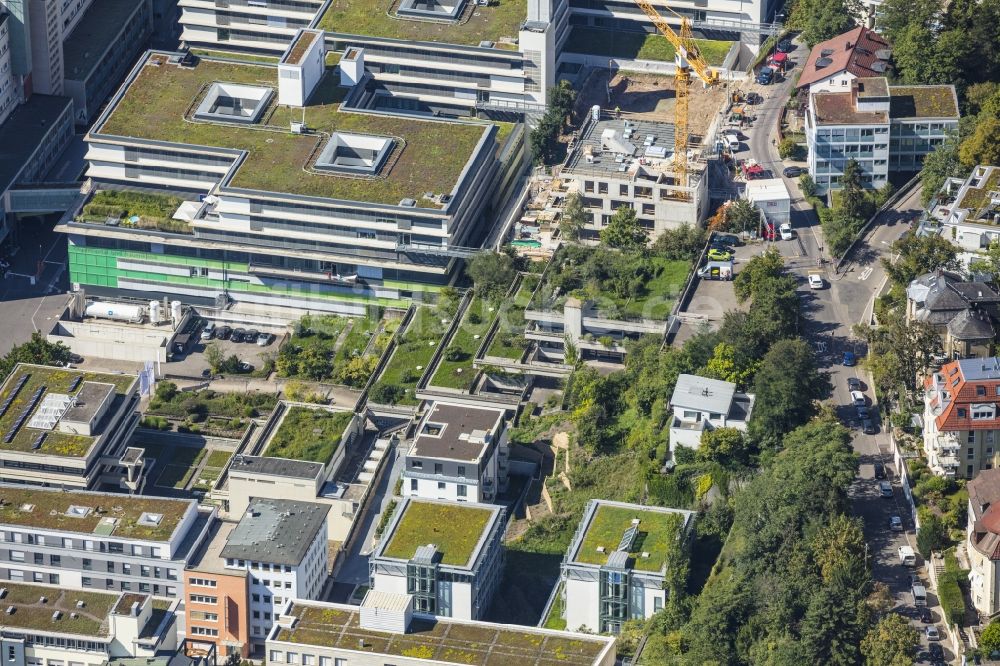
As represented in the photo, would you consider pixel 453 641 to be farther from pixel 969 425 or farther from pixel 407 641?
pixel 969 425

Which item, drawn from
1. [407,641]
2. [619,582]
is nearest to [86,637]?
[407,641]

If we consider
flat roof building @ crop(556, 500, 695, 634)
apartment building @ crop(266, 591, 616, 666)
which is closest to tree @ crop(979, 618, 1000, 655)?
flat roof building @ crop(556, 500, 695, 634)

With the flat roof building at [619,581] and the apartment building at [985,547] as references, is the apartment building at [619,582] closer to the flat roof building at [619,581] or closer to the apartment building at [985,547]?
the flat roof building at [619,581]

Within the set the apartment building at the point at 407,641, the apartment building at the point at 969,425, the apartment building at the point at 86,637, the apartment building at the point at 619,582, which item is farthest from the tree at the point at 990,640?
the apartment building at the point at 86,637

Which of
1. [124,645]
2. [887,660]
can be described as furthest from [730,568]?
[124,645]

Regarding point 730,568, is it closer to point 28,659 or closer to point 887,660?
point 887,660

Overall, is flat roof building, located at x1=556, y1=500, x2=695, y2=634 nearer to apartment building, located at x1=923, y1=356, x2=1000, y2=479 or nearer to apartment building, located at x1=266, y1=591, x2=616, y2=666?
apartment building, located at x1=266, y1=591, x2=616, y2=666

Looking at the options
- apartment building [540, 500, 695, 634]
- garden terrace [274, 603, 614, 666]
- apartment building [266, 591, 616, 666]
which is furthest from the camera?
apartment building [540, 500, 695, 634]
